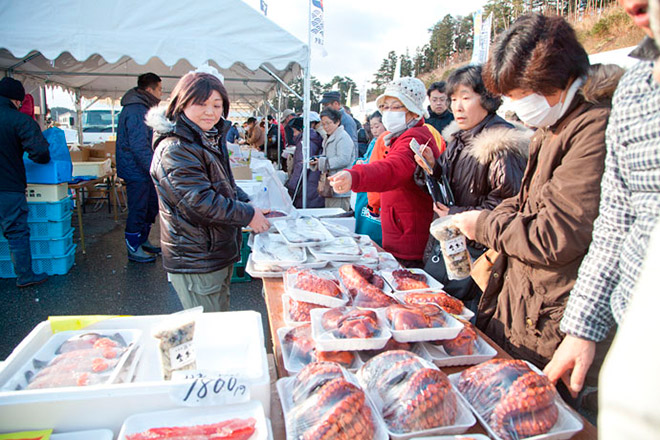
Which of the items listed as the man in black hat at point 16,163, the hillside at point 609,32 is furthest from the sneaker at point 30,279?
the hillside at point 609,32

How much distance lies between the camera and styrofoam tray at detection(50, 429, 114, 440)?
96 cm

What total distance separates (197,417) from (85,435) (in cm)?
26

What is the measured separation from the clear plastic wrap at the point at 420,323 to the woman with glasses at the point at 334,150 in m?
4.09

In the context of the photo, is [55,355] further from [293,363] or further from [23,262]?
[23,262]

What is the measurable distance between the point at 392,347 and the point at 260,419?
54cm

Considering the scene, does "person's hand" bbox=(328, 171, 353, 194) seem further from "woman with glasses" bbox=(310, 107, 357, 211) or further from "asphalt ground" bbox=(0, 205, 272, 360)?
"woman with glasses" bbox=(310, 107, 357, 211)

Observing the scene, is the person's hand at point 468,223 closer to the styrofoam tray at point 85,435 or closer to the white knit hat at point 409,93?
the white knit hat at point 409,93

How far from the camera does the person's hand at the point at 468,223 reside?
157cm

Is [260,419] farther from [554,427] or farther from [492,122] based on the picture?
[492,122]

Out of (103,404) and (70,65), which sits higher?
(70,65)

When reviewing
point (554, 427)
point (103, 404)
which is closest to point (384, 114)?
point (554, 427)

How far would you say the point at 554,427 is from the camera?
1034mm

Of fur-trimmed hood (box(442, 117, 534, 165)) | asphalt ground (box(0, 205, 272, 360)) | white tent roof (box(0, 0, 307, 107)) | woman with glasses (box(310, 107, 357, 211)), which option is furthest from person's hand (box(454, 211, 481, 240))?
woman with glasses (box(310, 107, 357, 211))

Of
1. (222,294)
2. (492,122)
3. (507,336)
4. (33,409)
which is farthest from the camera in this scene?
(222,294)
